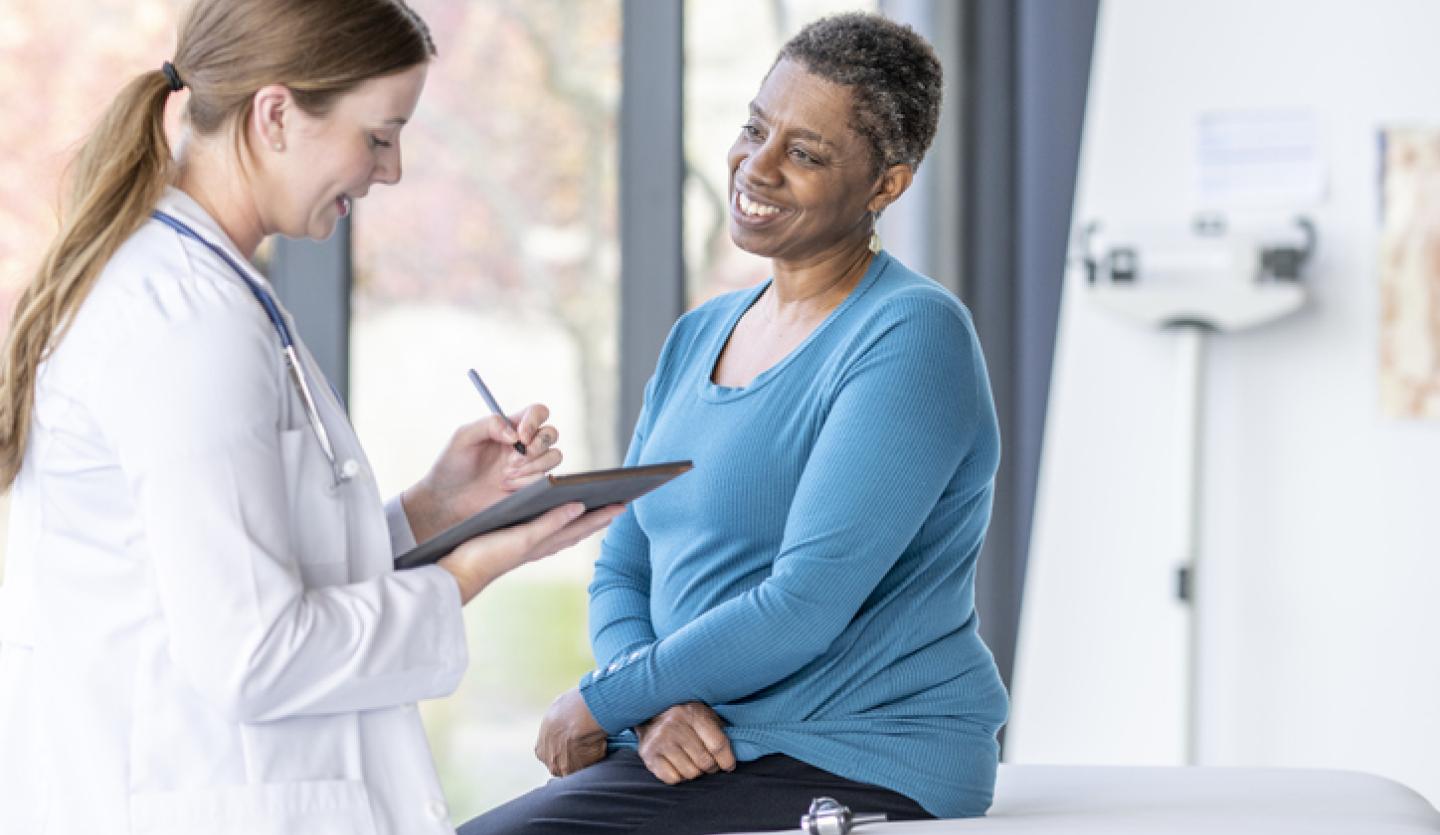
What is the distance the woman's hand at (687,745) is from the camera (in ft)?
5.01

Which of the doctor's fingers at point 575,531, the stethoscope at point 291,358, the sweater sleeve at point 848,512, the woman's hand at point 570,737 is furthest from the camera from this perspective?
the woman's hand at point 570,737

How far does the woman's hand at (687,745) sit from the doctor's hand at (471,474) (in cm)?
27

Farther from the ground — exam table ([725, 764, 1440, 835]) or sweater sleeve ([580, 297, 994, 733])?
sweater sleeve ([580, 297, 994, 733])

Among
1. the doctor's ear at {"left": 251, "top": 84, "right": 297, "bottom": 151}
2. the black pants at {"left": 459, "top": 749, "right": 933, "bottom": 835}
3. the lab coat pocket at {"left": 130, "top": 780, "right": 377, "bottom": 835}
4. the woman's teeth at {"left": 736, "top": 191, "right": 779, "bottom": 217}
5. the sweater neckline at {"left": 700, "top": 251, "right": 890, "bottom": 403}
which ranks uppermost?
A: the doctor's ear at {"left": 251, "top": 84, "right": 297, "bottom": 151}

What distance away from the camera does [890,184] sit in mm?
1719

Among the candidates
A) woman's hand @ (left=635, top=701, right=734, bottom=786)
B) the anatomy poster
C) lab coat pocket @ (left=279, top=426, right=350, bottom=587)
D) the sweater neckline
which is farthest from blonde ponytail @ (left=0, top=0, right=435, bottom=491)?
the anatomy poster

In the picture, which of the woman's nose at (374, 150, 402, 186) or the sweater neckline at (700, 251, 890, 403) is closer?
the woman's nose at (374, 150, 402, 186)

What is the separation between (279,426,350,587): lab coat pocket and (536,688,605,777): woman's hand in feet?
1.43

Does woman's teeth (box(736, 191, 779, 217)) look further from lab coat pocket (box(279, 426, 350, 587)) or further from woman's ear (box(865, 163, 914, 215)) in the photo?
lab coat pocket (box(279, 426, 350, 587))

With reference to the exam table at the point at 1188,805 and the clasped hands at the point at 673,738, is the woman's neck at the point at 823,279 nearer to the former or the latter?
the clasped hands at the point at 673,738

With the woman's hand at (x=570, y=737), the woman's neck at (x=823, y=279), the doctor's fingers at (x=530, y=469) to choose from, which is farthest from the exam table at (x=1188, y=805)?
the woman's neck at (x=823, y=279)

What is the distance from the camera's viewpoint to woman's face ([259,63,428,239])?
1.25 meters

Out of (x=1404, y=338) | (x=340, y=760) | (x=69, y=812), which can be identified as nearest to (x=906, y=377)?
(x=340, y=760)

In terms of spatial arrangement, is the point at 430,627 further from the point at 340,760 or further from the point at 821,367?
the point at 821,367
